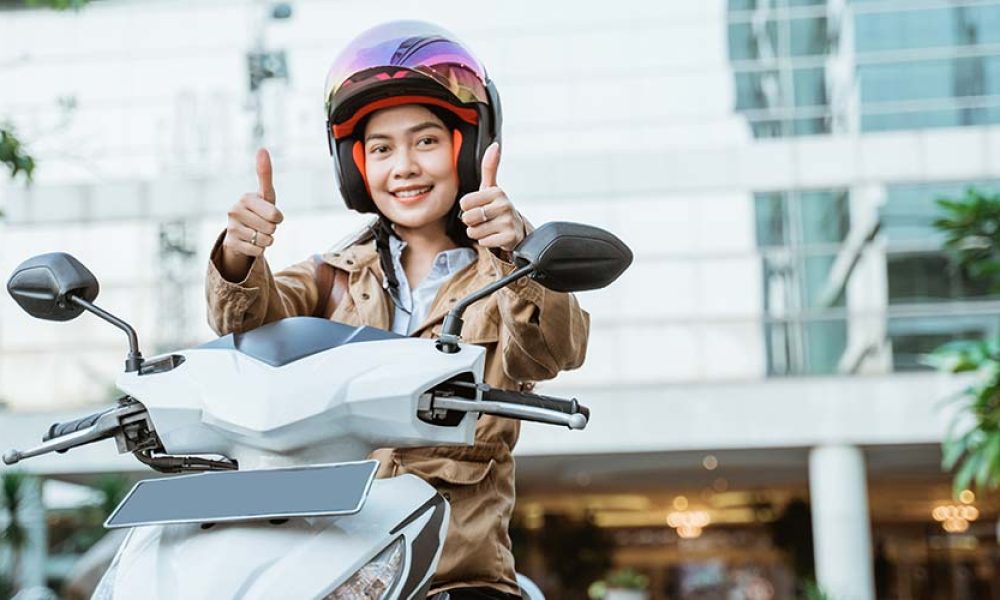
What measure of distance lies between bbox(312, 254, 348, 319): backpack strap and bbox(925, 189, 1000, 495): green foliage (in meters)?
6.40

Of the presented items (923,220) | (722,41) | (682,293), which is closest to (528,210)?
(682,293)

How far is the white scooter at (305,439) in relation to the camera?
152 centimetres

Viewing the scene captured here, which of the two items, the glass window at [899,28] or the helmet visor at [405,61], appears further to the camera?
the glass window at [899,28]

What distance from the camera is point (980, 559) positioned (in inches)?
1161

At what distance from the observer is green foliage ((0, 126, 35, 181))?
23.7 ft

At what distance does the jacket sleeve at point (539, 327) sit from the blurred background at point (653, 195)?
50.8 feet

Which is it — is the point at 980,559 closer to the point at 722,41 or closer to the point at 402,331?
the point at 722,41

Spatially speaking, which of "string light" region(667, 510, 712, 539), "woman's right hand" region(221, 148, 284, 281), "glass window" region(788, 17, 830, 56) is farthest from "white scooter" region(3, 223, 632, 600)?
"string light" region(667, 510, 712, 539)

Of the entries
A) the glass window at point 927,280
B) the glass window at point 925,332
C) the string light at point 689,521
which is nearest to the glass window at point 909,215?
the glass window at point 927,280

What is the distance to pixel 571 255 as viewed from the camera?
5.70 ft

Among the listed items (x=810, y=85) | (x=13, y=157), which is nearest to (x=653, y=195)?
(x=810, y=85)

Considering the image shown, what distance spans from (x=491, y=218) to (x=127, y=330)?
52cm

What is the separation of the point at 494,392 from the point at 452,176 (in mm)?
640

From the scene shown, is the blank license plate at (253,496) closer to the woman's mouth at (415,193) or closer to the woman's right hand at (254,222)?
the woman's right hand at (254,222)
